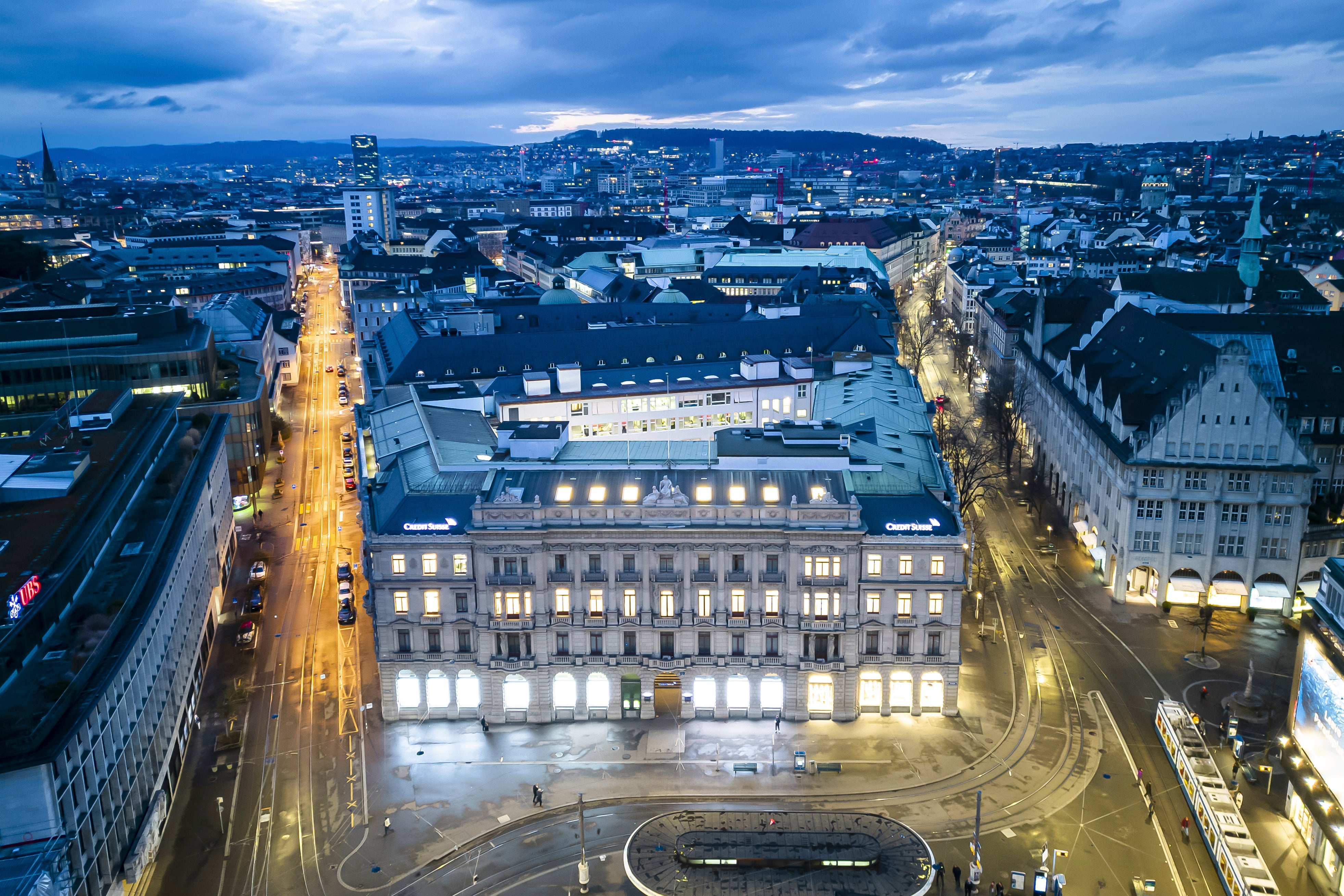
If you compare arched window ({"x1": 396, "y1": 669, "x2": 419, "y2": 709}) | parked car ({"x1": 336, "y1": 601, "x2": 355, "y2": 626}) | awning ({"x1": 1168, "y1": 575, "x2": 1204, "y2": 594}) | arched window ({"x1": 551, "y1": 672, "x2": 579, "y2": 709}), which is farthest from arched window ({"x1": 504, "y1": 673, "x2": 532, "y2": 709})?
awning ({"x1": 1168, "y1": 575, "x2": 1204, "y2": 594})

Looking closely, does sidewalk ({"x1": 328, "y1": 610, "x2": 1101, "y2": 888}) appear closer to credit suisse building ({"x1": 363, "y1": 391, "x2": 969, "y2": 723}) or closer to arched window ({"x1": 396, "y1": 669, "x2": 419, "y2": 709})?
arched window ({"x1": 396, "y1": 669, "x2": 419, "y2": 709})

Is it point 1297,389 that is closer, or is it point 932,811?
point 932,811

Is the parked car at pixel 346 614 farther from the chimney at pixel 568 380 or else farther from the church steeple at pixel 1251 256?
the church steeple at pixel 1251 256

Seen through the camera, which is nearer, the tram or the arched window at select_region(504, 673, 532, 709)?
the tram

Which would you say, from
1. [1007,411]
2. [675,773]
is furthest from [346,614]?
[1007,411]

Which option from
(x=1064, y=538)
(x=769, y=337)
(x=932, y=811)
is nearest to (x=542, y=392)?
(x=769, y=337)

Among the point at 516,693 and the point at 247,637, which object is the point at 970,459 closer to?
the point at 516,693

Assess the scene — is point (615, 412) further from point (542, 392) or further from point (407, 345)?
point (407, 345)
